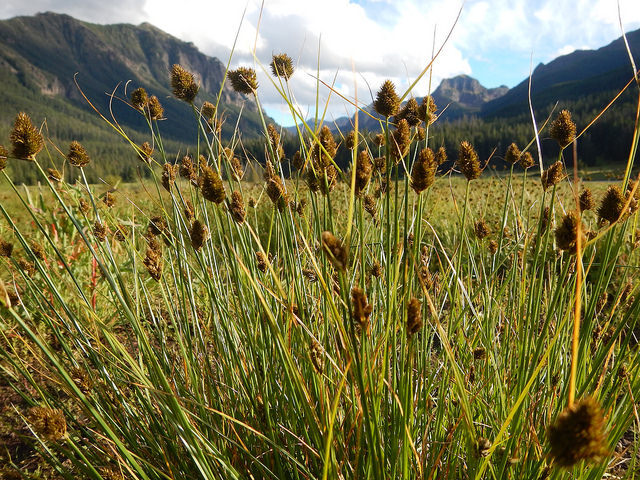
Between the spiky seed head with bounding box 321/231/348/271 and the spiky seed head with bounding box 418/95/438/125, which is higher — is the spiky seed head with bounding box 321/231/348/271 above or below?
below

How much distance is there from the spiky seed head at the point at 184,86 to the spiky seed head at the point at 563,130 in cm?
115

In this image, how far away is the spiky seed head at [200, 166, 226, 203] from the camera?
0.78 meters

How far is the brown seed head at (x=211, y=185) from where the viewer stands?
78cm

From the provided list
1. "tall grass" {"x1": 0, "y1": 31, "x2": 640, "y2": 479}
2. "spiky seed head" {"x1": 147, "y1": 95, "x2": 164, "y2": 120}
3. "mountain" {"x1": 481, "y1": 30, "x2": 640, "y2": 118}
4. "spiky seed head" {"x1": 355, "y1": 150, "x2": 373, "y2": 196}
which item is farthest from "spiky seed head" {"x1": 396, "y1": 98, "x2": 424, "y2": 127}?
"mountain" {"x1": 481, "y1": 30, "x2": 640, "y2": 118}

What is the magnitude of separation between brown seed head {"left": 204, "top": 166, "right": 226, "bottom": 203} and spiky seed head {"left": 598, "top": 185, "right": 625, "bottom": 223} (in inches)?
33.4

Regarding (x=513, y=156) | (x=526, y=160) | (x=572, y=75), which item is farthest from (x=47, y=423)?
(x=572, y=75)

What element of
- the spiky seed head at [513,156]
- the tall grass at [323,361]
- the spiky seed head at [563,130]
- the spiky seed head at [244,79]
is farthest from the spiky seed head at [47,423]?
the spiky seed head at [513,156]

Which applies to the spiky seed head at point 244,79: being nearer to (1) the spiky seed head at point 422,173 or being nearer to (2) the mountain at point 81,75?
(1) the spiky seed head at point 422,173

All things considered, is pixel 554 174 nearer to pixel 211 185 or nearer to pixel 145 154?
pixel 211 185

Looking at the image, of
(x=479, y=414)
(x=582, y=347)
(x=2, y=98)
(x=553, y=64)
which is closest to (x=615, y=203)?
(x=582, y=347)

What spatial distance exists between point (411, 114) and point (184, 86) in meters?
0.74

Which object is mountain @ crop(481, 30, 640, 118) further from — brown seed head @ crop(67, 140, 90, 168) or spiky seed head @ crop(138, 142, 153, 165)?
brown seed head @ crop(67, 140, 90, 168)

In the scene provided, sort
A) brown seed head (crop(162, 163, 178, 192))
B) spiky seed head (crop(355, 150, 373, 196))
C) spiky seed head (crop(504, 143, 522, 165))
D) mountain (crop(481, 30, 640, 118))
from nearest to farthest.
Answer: spiky seed head (crop(355, 150, 373, 196)) → brown seed head (crop(162, 163, 178, 192)) → spiky seed head (crop(504, 143, 522, 165)) → mountain (crop(481, 30, 640, 118))

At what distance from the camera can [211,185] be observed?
2.61 feet
